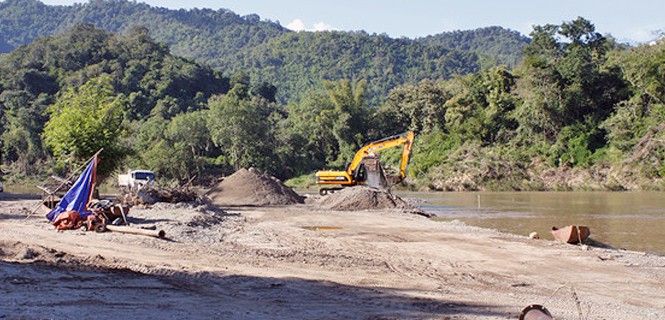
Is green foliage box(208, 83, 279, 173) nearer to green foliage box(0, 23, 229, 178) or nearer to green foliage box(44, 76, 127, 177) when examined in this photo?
green foliage box(0, 23, 229, 178)

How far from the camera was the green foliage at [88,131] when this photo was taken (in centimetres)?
3828

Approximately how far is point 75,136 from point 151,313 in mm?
30586

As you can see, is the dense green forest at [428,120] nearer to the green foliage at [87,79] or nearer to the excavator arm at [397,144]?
the green foliage at [87,79]

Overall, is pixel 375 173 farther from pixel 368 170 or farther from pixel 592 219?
pixel 592 219

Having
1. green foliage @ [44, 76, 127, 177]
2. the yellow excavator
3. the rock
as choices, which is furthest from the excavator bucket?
the rock

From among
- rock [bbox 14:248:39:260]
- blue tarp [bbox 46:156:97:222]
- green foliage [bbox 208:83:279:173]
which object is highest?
green foliage [bbox 208:83:279:173]

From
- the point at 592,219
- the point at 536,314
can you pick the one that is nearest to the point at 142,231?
the point at 536,314

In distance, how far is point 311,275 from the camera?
1390 centimetres

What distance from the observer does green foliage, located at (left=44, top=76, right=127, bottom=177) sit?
38281 millimetres

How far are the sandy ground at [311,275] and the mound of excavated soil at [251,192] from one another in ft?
50.1

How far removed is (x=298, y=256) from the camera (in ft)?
55.2

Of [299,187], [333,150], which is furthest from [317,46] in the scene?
[299,187]

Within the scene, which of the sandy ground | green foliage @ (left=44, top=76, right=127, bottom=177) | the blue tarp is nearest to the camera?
the sandy ground

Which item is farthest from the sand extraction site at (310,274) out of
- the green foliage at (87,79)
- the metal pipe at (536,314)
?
the green foliage at (87,79)
